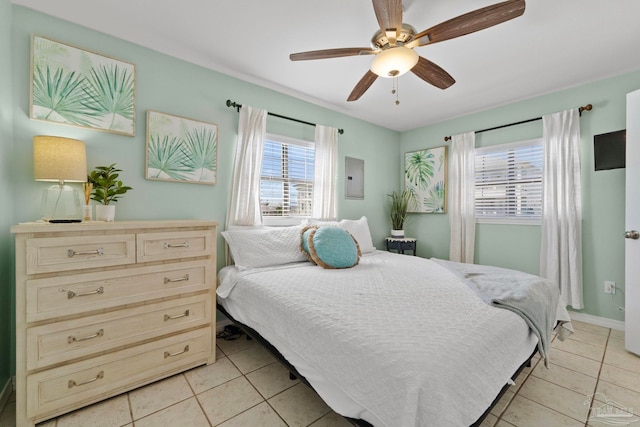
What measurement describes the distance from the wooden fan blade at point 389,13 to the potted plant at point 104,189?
2044 mm

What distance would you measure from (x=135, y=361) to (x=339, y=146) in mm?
3074

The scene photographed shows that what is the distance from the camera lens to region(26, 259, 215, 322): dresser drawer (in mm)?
1445

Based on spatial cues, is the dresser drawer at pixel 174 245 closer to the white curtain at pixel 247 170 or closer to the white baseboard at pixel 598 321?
the white curtain at pixel 247 170

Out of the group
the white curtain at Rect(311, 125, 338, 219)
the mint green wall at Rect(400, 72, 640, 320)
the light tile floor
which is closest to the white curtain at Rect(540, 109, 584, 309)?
the mint green wall at Rect(400, 72, 640, 320)

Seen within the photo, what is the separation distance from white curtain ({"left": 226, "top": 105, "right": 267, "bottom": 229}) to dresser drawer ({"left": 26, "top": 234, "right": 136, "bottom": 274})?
103 cm

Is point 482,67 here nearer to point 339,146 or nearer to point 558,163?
point 558,163

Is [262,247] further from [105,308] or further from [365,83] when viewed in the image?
[365,83]

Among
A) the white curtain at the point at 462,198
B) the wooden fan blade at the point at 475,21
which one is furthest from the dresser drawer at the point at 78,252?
the white curtain at the point at 462,198

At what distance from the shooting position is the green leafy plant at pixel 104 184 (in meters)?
1.92

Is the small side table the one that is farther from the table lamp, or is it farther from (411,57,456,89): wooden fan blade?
the table lamp

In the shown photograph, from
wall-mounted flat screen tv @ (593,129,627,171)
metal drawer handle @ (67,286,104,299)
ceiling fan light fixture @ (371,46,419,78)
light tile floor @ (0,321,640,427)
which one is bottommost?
light tile floor @ (0,321,640,427)

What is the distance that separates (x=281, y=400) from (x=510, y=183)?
3.48 metres

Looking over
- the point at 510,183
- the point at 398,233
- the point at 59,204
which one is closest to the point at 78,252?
the point at 59,204

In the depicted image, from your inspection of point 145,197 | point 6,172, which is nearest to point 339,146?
point 145,197
